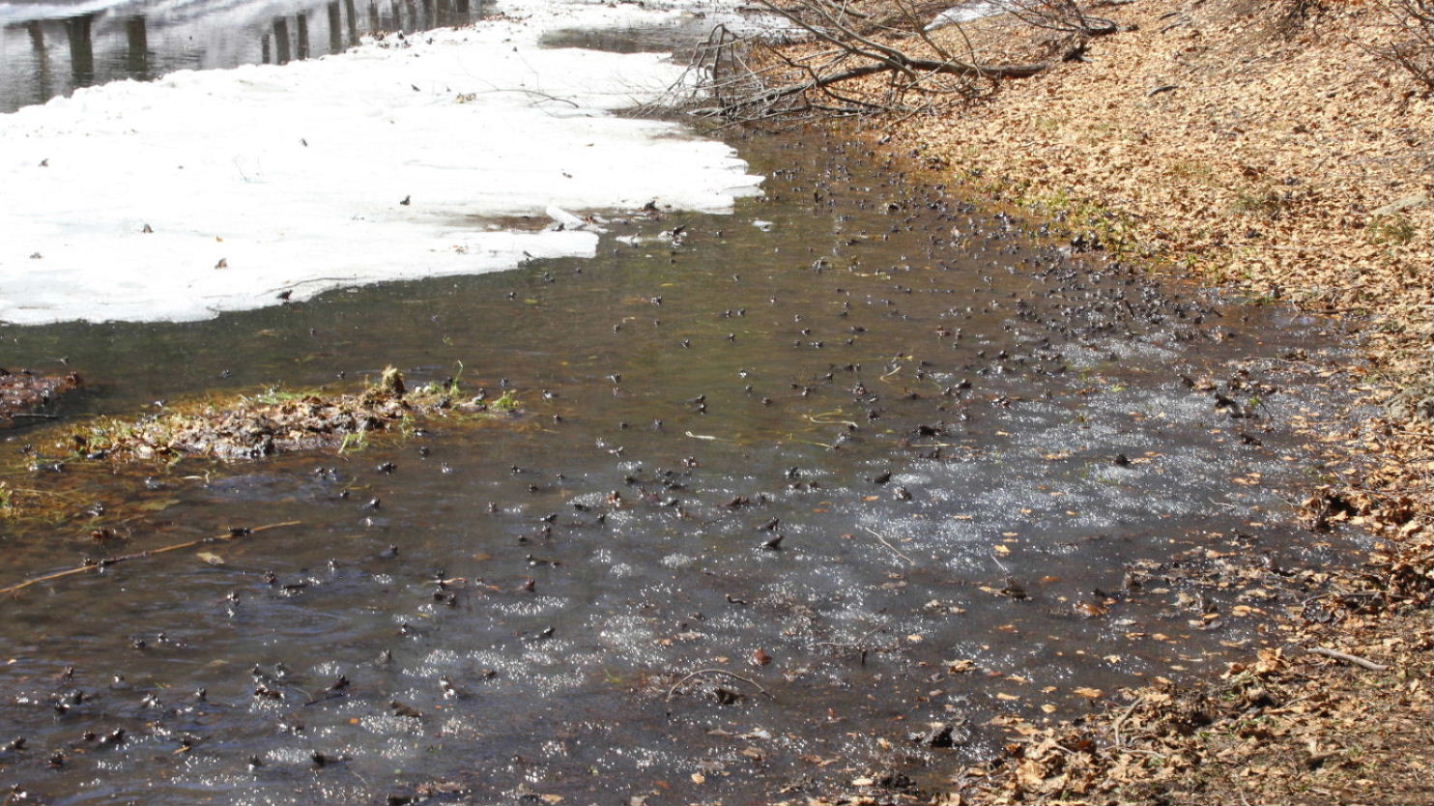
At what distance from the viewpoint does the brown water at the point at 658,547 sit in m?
4.71

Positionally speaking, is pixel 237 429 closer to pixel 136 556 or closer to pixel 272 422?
pixel 272 422

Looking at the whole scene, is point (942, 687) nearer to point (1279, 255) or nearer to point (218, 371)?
point (218, 371)

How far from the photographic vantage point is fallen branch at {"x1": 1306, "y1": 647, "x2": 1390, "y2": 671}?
4.87 m

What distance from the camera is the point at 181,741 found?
15.2ft

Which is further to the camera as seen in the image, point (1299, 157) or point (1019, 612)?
point (1299, 157)

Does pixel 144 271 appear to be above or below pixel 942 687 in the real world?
above

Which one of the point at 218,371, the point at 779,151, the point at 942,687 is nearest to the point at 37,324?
the point at 218,371

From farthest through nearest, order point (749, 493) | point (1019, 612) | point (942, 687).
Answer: point (749, 493), point (1019, 612), point (942, 687)

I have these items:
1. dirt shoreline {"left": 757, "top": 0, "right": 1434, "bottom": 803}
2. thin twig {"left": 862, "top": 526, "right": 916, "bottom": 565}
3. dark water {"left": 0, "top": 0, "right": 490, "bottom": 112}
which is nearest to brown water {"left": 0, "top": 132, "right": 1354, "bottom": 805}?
thin twig {"left": 862, "top": 526, "right": 916, "bottom": 565}

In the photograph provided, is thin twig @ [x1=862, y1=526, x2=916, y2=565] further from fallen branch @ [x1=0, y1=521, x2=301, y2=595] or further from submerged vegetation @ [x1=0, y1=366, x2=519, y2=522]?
fallen branch @ [x1=0, y1=521, x2=301, y2=595]

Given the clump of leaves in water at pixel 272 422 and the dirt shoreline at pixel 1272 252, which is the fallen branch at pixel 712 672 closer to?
the dirt shoreline at pixel 1272 252

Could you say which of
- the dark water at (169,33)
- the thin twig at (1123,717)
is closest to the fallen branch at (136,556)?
the thin twig at (1123,717)

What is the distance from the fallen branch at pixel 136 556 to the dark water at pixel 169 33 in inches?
644

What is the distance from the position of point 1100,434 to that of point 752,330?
3.22m
